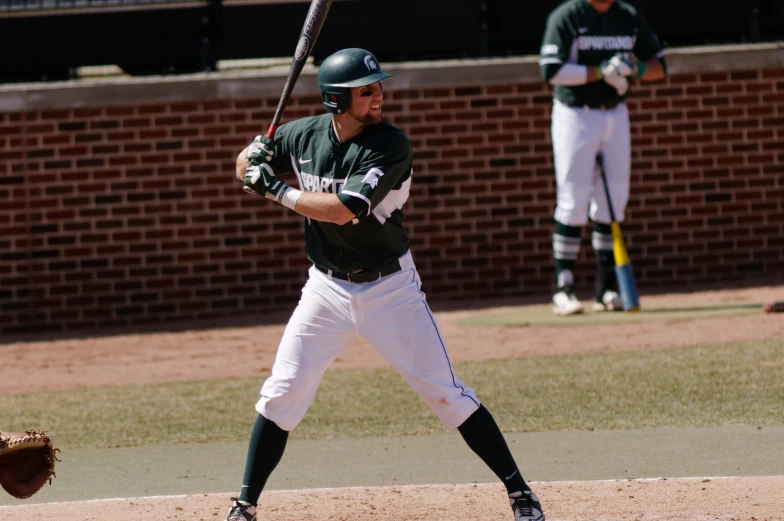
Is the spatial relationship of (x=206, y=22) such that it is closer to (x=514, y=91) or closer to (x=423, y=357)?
(x=514, y=91)

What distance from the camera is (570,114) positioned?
1016cm

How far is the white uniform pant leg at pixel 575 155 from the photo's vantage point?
10117 millimetres

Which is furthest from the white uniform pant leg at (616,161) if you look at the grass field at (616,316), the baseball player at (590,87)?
the grass field at (616,316)

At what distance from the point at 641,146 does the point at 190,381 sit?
5.38 m

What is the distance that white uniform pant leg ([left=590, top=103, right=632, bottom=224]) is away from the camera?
33.4 ft

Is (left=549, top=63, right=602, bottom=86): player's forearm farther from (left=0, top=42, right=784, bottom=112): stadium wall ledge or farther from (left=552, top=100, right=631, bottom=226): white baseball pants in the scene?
(left=0, top=42, right=784, bottom=112): stadium wall ledge

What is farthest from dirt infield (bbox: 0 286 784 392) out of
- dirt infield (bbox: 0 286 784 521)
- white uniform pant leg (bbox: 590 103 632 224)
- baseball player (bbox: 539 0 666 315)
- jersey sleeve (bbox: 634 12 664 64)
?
jersey sleeve (bbox: 634 12 664 64)

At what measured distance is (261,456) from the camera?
4949 mm

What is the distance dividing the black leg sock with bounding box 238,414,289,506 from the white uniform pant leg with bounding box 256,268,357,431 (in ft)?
0.13

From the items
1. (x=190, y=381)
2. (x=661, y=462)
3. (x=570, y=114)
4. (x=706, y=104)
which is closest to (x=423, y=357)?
(x=661, y=462)

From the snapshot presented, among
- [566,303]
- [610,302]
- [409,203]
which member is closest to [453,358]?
[566,303]

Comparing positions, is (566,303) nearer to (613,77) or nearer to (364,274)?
(613,77)

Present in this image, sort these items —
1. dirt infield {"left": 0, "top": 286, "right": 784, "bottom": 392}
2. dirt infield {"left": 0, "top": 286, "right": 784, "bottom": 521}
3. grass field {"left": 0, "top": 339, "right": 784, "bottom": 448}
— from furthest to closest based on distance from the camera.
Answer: dirt infield {"left": 0, "top": 286, "right": 784, "bottom": 392}, grass field {"left": 0, "top": 339, "right": 784, "bottom": 448}, dirt infield {"left": 0, "top": 286, "right": 784, "bottom": 521}

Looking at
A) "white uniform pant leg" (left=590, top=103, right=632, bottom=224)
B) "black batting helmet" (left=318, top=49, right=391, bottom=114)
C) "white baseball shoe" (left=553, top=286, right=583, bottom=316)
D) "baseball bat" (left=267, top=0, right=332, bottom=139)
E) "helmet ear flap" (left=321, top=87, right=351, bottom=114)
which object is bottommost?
"white baseball shoe" (left=553, top=286, right=583, bottom=316)
